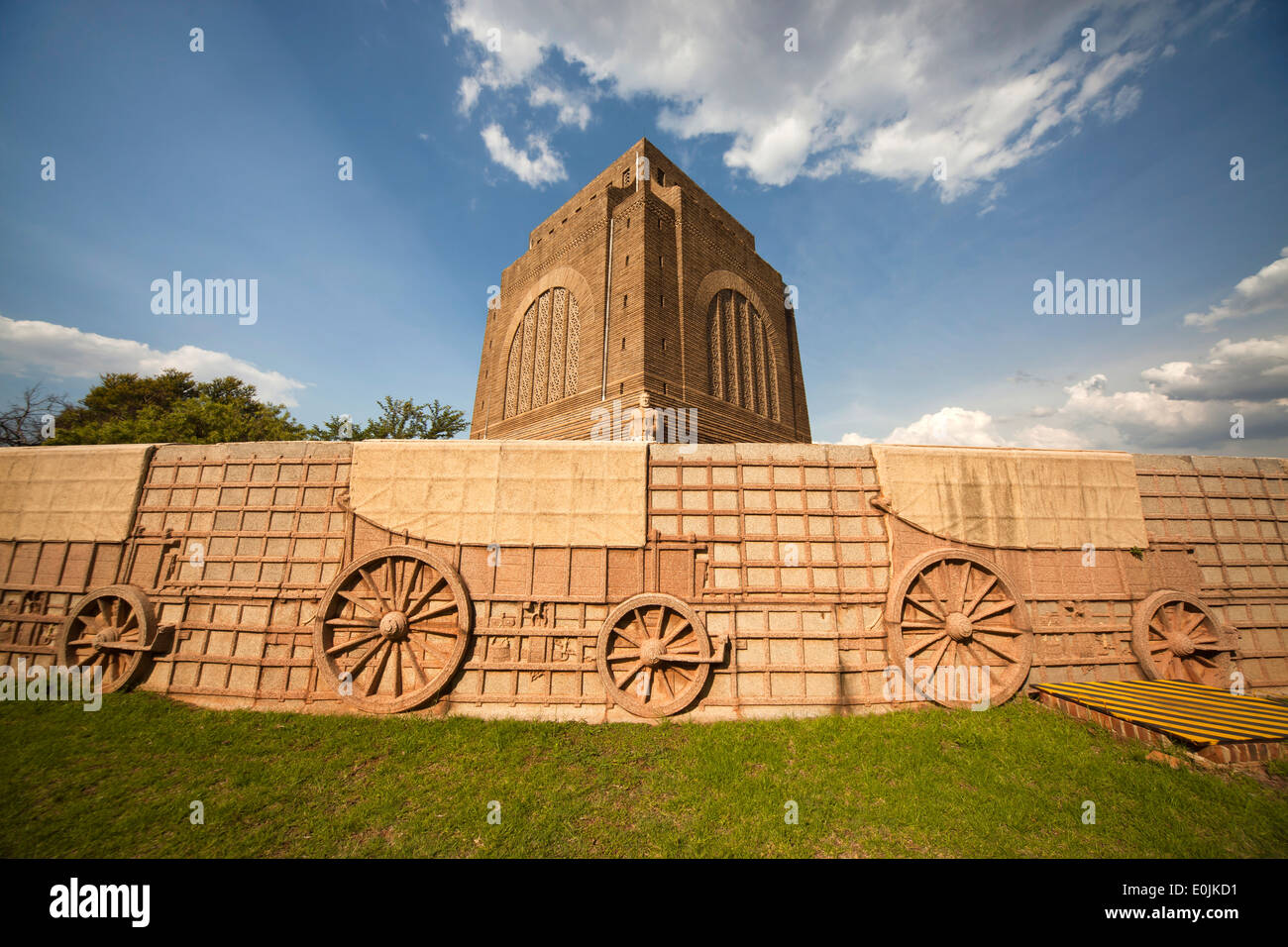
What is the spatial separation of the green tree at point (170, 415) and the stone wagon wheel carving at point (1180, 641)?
2674 centimetres

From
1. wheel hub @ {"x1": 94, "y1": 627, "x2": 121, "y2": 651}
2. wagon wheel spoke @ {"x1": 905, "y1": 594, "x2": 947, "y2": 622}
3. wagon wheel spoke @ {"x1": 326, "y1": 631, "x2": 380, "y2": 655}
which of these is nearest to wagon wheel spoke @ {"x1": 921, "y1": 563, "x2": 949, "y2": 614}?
wagon wheel spoke @ {"x1": 905, "y1": 594, "x2": 947, "y2": 622}

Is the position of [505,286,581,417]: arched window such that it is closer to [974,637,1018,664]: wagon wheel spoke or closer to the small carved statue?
the small carved statue

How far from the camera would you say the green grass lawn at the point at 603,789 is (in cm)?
486

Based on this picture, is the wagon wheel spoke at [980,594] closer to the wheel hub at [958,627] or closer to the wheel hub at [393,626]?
the wheel hub at [958,627]

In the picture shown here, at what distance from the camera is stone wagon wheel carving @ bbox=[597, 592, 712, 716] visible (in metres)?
7.25

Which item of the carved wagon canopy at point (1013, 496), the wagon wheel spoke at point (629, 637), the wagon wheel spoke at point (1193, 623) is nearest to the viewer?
the wagon wheel spoke at point (629, 637)

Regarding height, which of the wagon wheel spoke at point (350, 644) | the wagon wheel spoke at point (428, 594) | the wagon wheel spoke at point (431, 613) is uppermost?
the wagon wheel spoke at point (428, 594)

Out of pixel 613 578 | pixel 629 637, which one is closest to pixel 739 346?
pixel 613 578

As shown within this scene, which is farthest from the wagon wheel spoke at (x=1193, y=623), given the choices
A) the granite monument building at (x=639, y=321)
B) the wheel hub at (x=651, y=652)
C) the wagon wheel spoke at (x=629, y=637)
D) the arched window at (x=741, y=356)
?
the arched window at (x=741, y=356)

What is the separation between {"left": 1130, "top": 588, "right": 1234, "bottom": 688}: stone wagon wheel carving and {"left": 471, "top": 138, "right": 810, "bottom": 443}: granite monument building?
12.2m

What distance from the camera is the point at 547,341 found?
21078 millimetres

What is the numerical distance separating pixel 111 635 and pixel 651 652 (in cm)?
949
